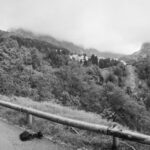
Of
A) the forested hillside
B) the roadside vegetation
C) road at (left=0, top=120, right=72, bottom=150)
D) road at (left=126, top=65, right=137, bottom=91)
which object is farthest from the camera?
Answer: road at (left=126, top=65, right=137, bottom=91)

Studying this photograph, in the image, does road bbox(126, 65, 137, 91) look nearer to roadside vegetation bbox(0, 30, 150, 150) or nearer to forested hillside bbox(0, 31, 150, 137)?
roadside vegetation bbox(0, 30, 150, 150)

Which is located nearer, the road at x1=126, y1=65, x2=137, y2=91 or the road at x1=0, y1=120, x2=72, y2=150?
the road at x1=0, y1=120, x2=72, y2=150

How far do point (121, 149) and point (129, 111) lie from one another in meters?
38.5

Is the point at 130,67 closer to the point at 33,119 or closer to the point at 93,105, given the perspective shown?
the point at 93,105

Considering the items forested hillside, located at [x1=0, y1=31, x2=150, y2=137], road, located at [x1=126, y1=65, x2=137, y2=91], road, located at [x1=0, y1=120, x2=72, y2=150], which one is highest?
road, located at [x1=0, y1=120, x2=72, y2=150]

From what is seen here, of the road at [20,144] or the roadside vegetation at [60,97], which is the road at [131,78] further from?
the road at [20,144]

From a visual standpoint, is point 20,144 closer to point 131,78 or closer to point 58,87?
point 58,87

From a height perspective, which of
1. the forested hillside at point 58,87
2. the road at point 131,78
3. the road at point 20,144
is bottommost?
the road at point 131,78

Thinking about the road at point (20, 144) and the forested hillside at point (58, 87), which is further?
the forested hillside at point (58, 87)

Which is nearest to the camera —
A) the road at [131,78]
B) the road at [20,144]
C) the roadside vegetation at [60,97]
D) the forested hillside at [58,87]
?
the road at [20,144]

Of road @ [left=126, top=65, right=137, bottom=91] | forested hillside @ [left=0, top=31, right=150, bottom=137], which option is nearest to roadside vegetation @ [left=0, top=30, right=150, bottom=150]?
forested hillside @ [left=0, top=31, right=150, bottom=137]

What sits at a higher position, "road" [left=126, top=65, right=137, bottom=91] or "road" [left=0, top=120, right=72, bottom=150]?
"road" [left=0, top=120, right=72, bottom=150]

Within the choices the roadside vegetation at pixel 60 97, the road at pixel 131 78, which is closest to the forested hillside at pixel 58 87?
the roadside vegetation at pixel 60 97

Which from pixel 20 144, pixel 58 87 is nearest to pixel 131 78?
pixel 58 87
